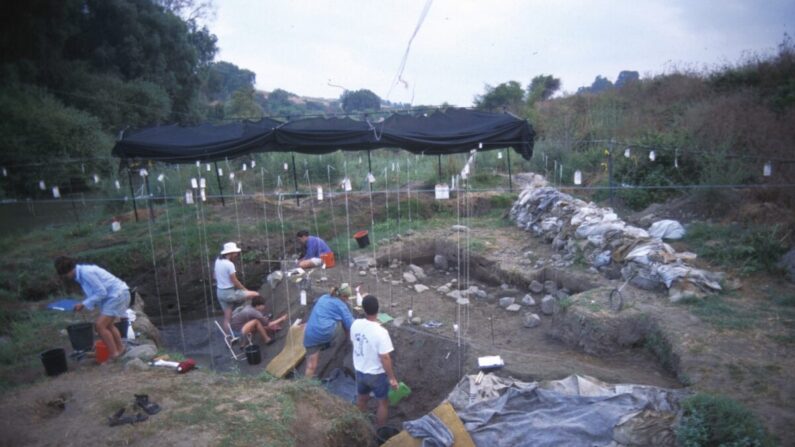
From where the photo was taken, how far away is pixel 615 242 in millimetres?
8039

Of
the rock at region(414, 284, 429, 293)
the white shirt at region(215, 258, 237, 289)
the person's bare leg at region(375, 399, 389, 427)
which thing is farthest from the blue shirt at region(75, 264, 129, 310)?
the rock at region(414, 284, 429, 293)

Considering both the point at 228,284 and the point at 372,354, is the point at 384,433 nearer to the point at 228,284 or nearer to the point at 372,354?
the point at 372,354

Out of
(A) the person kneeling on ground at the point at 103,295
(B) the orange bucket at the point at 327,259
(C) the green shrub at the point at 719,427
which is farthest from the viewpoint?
(B) the orange bucket at the point at 327,259

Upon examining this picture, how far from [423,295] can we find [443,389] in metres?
2.45

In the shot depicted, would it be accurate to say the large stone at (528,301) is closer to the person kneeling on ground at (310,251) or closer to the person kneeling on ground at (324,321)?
the person kneeling on ground at (324,321)

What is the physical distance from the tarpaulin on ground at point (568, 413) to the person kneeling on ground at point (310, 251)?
4.23m

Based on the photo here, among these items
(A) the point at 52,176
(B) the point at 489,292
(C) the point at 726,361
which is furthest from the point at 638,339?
(A) the point at 52,176

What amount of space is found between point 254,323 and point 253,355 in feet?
1.74

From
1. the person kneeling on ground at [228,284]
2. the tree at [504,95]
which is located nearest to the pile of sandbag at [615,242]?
the person kneeling on ground at [228,284]

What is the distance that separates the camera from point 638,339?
6102 mm

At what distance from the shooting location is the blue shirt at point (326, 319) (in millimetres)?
6148

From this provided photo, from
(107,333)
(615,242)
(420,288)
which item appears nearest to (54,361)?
(107,333)

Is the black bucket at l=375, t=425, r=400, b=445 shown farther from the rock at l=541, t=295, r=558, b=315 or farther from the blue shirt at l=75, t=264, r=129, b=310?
the blue shirt at l=75, t=264, r=129, b=310

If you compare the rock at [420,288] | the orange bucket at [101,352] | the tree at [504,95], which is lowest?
the rock at [420,288]
